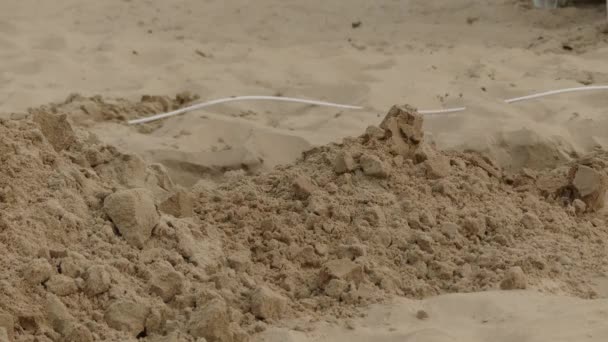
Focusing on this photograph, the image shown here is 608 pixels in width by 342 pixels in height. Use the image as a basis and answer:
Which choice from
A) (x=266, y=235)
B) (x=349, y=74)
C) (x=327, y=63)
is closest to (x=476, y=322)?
(x=266, y=235)

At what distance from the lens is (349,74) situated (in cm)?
538

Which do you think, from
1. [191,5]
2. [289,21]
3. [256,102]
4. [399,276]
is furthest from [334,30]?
[399,276]

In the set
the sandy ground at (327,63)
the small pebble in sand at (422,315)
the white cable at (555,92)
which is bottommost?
the sandy ground at (327,63)

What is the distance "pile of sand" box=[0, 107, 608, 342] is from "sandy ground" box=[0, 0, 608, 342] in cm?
20

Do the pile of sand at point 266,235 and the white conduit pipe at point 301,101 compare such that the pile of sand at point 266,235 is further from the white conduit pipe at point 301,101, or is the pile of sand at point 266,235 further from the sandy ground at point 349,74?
the white conduit pipe at point 301,101

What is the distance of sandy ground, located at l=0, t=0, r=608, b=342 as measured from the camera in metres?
2.84

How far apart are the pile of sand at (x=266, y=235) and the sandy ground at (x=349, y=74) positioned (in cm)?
20

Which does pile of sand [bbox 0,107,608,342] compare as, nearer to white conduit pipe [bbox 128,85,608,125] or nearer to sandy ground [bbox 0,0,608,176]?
sandy ground [bbox 0,0,608,176]

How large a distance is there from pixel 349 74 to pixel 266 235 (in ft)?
7.67

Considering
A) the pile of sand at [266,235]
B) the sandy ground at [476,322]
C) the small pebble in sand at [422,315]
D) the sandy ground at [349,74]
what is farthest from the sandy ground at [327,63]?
the small pebble in sand at [422,315]

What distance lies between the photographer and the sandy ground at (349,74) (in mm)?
2838

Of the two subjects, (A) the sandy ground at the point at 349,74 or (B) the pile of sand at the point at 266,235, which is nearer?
(B) the pile of sand at the point at 266,235

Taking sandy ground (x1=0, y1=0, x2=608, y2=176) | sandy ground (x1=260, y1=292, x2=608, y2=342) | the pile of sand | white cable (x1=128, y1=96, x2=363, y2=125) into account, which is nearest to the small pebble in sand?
sandy ground (x1=260, y1=292, x2=608, y2=342)

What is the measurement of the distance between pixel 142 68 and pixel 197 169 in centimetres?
171
